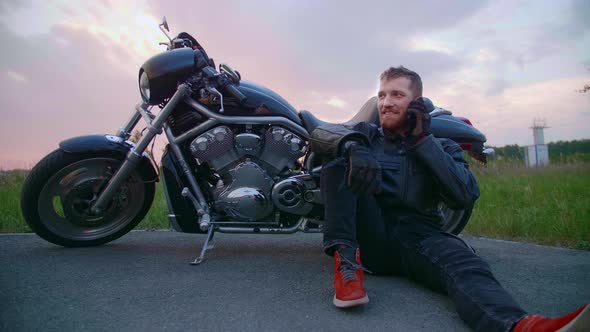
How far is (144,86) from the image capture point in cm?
308

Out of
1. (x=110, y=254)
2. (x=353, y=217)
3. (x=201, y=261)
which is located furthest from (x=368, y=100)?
(x=110, y=254)

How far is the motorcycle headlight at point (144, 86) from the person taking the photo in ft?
9.95

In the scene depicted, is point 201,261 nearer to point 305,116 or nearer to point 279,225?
point 279,225

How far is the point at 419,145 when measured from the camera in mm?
2328

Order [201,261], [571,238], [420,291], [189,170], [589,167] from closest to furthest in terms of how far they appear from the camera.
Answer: [420,291]
[201,261]
[189,170]
[571,238]
[589,167]

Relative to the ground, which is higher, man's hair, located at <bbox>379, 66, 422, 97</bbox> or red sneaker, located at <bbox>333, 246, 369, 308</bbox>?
man's hair, located at <bbox>379, 66, 422, 97</bbox>

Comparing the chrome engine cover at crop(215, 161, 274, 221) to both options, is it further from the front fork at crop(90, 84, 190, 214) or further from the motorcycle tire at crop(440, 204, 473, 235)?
the motorcycle tire at crop(440, 204, 473, 235)

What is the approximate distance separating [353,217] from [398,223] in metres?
0.30

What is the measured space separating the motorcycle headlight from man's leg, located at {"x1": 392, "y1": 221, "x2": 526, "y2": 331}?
1910 mm

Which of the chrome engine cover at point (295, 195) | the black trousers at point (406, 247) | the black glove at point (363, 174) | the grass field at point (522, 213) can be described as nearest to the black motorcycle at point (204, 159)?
the chrome engine cover at point (295, 195)

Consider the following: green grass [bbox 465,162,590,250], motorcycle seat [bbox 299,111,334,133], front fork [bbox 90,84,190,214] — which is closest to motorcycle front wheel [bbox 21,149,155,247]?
front fork [bbox 90,84,190,214]

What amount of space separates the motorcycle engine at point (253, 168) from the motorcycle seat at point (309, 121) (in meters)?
0.10

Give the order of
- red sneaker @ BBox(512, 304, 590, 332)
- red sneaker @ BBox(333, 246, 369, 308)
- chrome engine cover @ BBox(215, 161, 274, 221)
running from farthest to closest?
chrome engine cover @ BBox(215, 161, 274, 221) → red sneaker @ BBox(333, 246, 369, 308) → red sneaker @ BBox(512, 304, 590, 332)

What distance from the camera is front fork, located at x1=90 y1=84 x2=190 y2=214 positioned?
2.99 m
